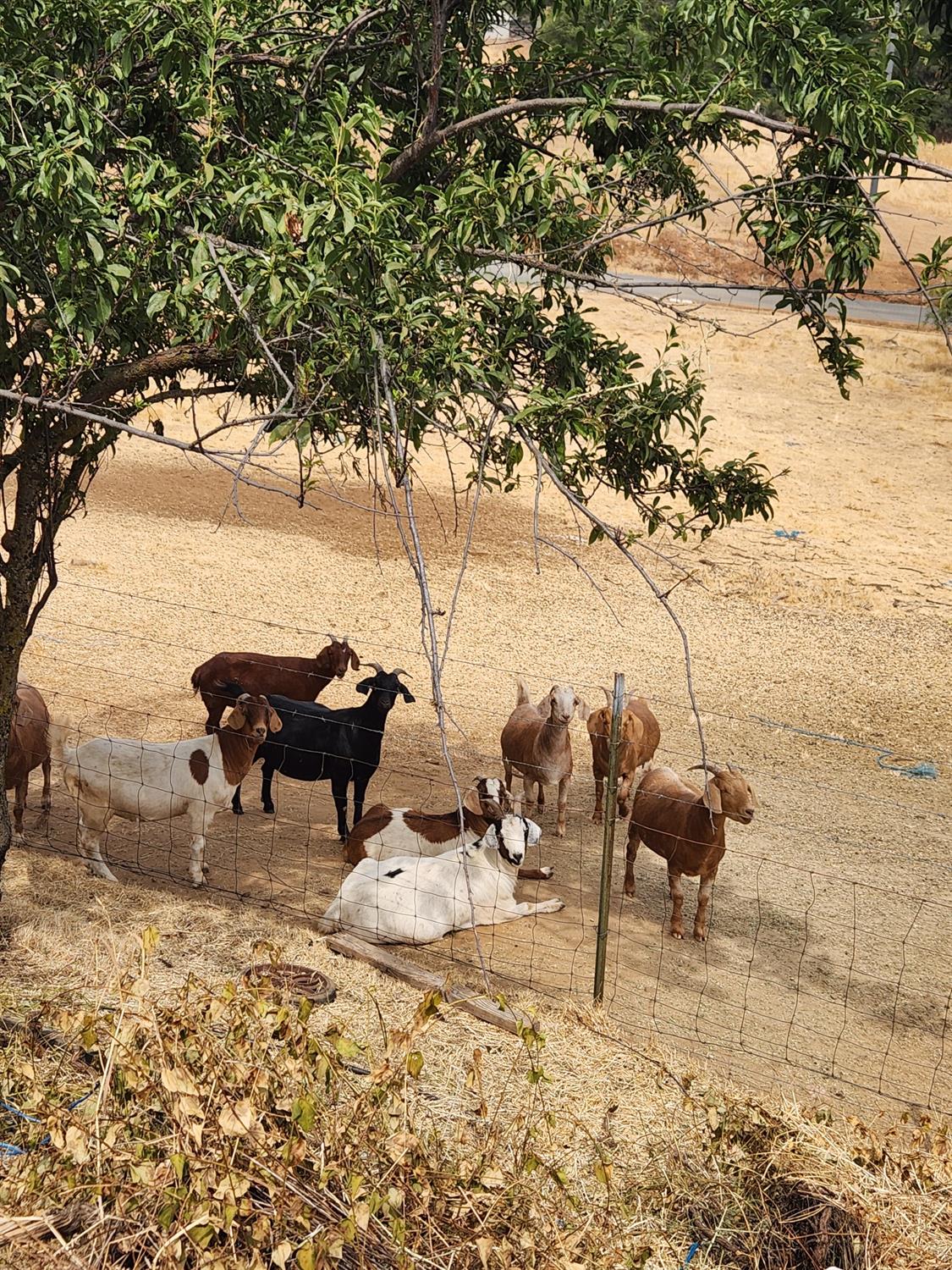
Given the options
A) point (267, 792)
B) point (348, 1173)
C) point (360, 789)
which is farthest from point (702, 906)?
point (348, 1173)

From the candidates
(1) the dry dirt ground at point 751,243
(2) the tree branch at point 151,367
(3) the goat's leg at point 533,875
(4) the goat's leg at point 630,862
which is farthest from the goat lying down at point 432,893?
(1) the dry dirt ground at point 751,243

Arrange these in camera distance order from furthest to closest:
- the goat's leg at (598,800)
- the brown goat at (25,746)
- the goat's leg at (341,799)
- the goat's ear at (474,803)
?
the goat's leg at (598,800), the goat's leg at (341,799), the brown goat at (25,746), the goat's ear at (474,803)

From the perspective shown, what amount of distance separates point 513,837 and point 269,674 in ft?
8.15

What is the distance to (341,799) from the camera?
836cm

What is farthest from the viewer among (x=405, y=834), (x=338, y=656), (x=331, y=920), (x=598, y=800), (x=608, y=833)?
(x=338, y=656)

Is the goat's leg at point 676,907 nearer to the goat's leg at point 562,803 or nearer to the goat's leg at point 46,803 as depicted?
the goat's leg at point 562,803

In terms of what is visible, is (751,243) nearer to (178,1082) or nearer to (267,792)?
(267,792)

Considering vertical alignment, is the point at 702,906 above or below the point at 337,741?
below

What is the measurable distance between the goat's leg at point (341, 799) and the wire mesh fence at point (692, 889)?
0.41ft

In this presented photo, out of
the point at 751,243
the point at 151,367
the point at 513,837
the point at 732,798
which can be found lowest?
the point at 513,837

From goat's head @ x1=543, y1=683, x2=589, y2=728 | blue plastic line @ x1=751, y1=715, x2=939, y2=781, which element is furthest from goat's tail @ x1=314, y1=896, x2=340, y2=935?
blue plastic line @ x1=751, y1=715, x2=939, y2=781

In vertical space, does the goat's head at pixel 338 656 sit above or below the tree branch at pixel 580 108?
below

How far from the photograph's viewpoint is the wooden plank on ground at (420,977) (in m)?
6.16

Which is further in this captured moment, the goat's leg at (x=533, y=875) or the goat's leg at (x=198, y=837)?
the goat's leg at (x=533, y=875)
